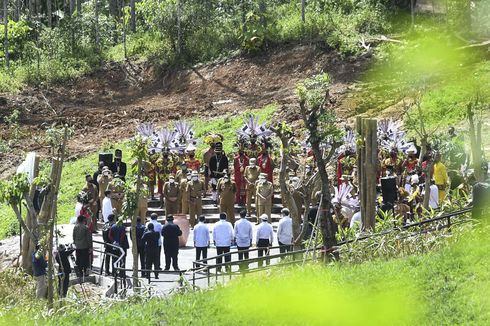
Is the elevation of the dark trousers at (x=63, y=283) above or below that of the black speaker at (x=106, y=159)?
below

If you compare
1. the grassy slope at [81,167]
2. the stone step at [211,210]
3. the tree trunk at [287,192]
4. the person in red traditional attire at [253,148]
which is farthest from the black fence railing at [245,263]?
the grassy slope at [81,167]

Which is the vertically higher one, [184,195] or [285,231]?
[184,195]

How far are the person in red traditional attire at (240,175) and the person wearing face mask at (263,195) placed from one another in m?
1.76

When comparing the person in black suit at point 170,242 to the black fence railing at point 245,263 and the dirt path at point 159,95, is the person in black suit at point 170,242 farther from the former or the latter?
the dirt path at point 159,95

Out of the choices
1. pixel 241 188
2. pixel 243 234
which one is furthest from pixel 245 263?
pixel 241 188

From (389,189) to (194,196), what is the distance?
5022 millimetres

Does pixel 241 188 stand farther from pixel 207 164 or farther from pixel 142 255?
pixel 142 255

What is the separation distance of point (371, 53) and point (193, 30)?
33.6ft

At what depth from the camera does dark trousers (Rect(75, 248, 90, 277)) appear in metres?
20.3

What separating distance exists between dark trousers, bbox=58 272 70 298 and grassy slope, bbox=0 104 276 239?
25.7 feet

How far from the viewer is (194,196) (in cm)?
2397

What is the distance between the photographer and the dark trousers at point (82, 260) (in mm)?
20344

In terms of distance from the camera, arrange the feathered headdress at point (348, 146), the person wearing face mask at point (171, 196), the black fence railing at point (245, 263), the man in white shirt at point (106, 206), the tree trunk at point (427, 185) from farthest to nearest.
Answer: the feathered headdress at point (348, 146), the person wearing face mask at point (171, 196), the man in white shirt at point (106, 206), the tree trunk at point (427, 185), the black fence railing at point (245, 263)

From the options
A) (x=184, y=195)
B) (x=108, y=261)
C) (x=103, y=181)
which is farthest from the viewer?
(x=103, y=181)
